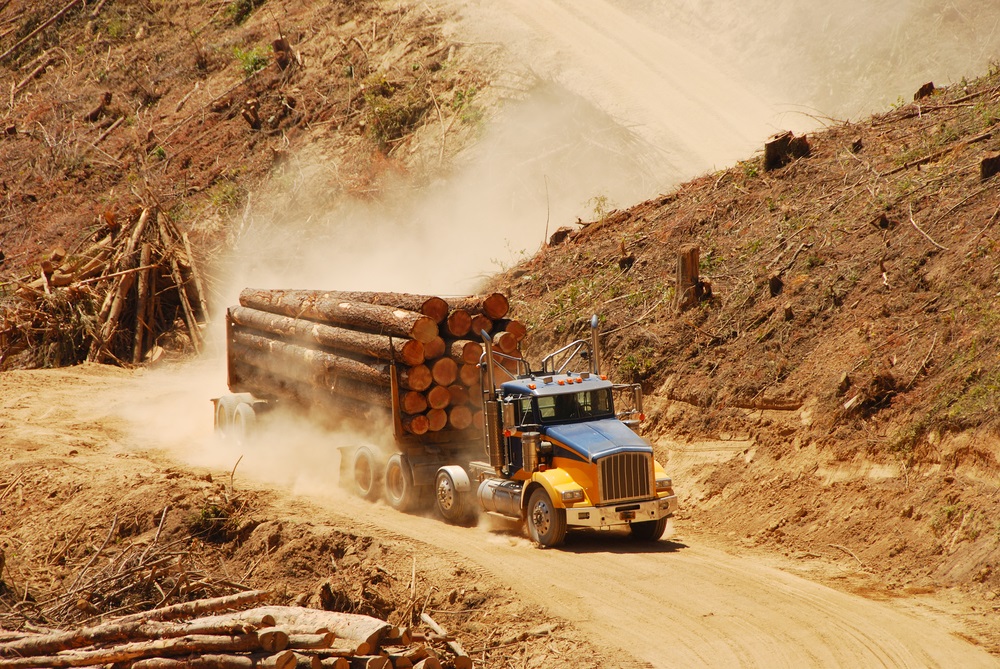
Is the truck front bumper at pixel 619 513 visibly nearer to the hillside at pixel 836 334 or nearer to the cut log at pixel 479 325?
the hillside at pixel 836 334

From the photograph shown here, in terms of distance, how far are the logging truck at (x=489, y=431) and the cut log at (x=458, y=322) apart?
0.35 ft

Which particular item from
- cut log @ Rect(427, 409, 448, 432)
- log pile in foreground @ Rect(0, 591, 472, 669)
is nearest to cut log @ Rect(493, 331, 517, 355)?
cut log @ Rect(427, 409, 448, 432)

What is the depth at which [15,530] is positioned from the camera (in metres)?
15.2

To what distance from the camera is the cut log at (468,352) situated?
49.5ft

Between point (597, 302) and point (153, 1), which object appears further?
point (153, 1)

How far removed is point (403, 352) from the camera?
48.8ft

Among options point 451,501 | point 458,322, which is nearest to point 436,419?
point 451,501

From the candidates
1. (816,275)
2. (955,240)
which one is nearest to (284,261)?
(816,275)

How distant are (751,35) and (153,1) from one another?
91.3 ft

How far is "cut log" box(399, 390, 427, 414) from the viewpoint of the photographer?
15000mm

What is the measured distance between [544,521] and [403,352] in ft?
11.6

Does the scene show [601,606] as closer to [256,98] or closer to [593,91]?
[593,91]

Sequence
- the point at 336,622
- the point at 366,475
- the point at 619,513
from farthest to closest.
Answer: the point at 366,475
the point at 619,513
the point at 336,622

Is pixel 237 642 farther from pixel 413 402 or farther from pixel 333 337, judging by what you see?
pixel 333 337
